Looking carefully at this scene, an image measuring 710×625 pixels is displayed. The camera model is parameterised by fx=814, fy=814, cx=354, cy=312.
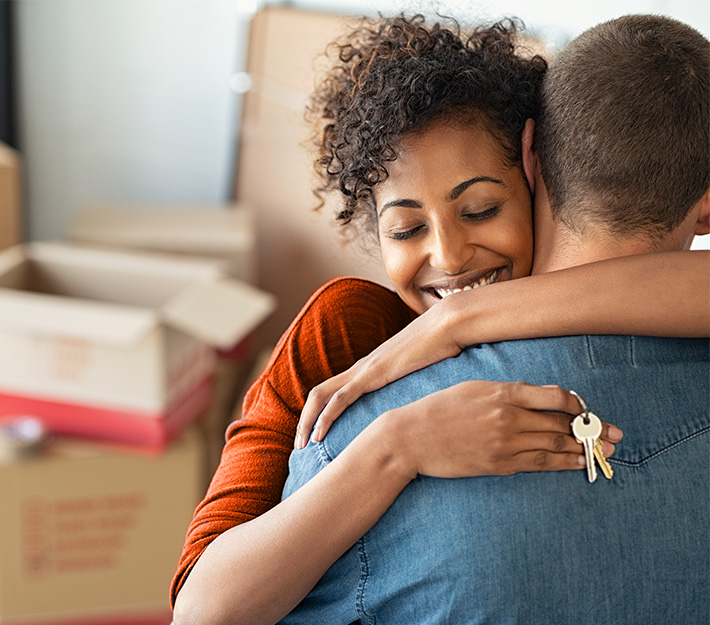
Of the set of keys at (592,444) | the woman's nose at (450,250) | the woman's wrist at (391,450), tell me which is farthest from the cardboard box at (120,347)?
the set of keys at (592,444)

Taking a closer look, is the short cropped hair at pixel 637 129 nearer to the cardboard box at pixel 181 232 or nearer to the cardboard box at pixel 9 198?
the cardboard box at pixel 181 232

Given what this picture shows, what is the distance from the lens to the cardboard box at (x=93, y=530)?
2141mm

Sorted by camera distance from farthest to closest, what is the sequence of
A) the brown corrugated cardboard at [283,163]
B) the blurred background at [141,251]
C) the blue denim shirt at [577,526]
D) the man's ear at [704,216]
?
the brown corrugated cardboard at [283,163], the blurred background at [141,251], the man's ear at [704,216], the blue denim shirt at [577,526]

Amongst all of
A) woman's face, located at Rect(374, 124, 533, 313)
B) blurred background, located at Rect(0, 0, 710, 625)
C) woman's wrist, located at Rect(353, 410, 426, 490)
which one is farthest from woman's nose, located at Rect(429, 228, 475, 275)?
blurred background, located at Rect(0, 0, 710, 625)

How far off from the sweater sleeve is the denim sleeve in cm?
10

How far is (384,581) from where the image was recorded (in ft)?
2.46

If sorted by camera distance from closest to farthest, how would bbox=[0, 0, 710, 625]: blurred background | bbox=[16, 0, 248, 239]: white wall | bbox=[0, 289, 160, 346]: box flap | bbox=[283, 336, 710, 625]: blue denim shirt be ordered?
bbox=[283, 336, 710, 625]: blue denim shirt, bbox=[0, 289, 160, 346]: box flap, bbox=[0, 0, 710, 625]: blurred background, bbox=[16, 0, 248, 239]: white wall

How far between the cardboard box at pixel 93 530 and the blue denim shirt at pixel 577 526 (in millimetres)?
1528

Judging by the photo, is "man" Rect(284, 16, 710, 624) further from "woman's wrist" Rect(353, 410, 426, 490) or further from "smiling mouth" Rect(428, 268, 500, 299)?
"smiling mouth" Rect(428, 268, 500, 299)

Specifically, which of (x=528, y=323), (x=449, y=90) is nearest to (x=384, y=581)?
(x=528, y=323)

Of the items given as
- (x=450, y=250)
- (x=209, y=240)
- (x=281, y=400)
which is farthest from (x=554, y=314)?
(x=209, y=240)

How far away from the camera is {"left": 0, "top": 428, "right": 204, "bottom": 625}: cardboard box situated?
2141 mm

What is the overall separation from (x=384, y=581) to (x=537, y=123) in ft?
1.97

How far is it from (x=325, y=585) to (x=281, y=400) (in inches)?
11.6
